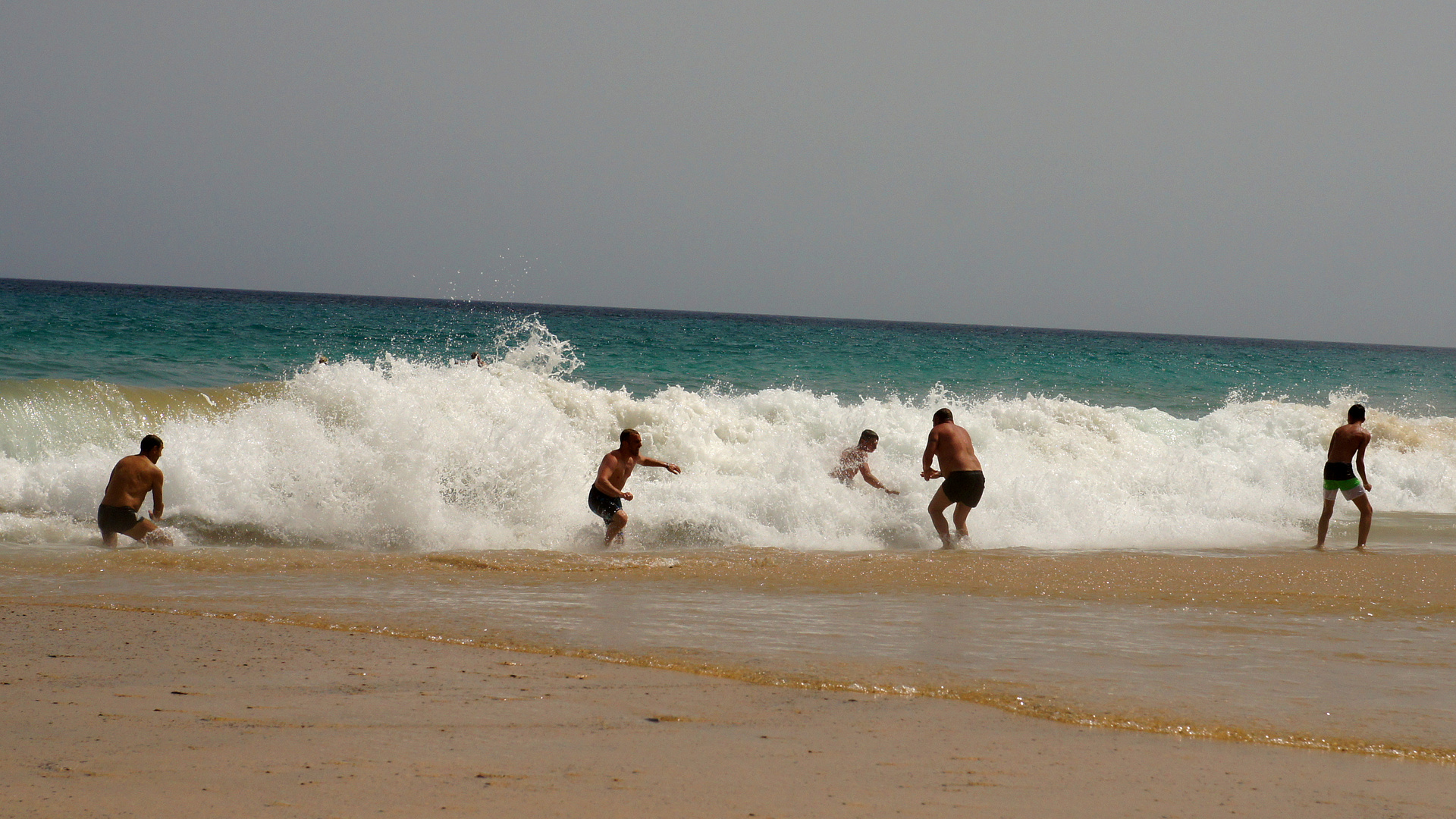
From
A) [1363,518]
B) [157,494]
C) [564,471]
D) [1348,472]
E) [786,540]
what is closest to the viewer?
[157,494]

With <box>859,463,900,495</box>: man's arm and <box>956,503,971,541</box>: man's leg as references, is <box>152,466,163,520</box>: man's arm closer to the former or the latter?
<box>859,463,900,495</box>: man's arm

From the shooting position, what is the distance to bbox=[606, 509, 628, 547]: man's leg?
9.40 metres

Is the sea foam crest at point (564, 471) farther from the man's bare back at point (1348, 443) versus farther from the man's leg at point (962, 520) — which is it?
the man's bare back at point (1348, 443)

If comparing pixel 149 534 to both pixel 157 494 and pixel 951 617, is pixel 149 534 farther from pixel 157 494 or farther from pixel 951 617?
pixel 951 617

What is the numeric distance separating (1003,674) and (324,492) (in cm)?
703

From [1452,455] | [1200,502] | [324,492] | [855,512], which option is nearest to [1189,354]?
[1452,455]

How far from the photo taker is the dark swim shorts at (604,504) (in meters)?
9.39

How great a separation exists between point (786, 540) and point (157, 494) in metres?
5.53

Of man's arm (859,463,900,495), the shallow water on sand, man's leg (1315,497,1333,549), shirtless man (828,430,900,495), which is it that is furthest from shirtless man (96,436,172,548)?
man's leg (1315,497,1333,549)

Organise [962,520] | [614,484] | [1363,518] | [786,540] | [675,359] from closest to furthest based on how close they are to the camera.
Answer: [614,484] → [962,520] → [786,540] → [1363,518] → [675,359]

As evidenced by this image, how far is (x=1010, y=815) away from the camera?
3084mm

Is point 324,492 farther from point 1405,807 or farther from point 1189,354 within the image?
point 1189,354

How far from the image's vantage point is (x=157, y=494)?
8.84 metres

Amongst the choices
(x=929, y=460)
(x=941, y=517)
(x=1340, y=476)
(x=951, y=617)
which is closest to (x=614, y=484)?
(x=929, y=460)
